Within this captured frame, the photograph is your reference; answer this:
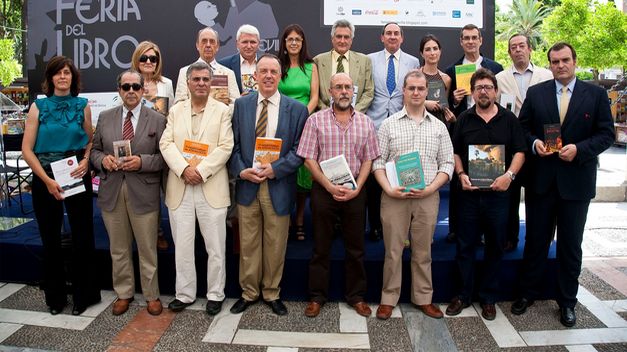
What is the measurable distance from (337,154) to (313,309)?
3.74 feet

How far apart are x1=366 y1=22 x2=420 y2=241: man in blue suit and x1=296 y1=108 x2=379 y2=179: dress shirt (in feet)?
2.24

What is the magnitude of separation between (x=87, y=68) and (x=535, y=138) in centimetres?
546

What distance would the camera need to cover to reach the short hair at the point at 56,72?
10.7 feet

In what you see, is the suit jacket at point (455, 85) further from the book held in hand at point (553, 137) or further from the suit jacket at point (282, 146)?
the suit jacket at point (282, 146)

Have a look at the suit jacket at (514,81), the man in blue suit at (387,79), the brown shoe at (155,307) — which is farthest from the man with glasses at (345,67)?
the brown shoe at (155,307)

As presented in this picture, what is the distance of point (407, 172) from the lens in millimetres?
3195

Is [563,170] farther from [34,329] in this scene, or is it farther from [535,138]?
[34,329]

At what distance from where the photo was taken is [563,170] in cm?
320

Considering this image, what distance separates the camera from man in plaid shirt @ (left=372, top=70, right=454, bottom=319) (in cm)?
323

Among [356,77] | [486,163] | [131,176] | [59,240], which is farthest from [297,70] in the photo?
[59,240]

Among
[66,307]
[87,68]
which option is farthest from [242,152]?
[87,68]

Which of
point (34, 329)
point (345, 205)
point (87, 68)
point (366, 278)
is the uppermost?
point (87, 68)

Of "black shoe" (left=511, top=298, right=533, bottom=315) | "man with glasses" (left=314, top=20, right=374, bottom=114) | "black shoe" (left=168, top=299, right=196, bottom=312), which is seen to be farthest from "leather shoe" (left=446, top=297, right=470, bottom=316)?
"black shoe" (left=168, top=299, right=196, bottom=312)

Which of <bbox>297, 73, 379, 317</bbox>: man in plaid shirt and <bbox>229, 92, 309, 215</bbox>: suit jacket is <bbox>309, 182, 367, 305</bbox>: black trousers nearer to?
<bbox>297, 73, 379, 317</bbox>: man in plaid shirt
